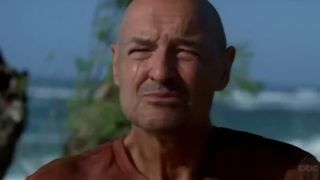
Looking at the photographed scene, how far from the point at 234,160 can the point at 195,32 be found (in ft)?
0.73

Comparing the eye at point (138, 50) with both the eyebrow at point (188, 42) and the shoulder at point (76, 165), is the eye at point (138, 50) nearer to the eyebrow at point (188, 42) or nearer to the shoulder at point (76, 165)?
the eyebrow at point (188, 42)

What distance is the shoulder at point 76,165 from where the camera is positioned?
1.85m

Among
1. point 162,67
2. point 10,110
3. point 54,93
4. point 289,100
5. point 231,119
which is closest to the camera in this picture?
point 162,67

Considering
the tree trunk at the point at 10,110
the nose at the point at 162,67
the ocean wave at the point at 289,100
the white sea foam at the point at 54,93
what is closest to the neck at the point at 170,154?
the nose at the point at 162,67

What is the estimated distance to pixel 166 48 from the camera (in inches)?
68.1

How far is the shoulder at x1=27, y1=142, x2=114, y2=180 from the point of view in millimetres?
1850

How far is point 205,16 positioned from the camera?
5.81 ft

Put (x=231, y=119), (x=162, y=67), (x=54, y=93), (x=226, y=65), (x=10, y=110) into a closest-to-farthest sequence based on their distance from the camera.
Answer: (x=162, y=67) < (x=226, y=65) < (x=10, y=110) < (x=54, y=93) < (x=231, y=119)

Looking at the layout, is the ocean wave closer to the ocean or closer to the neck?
the ocean

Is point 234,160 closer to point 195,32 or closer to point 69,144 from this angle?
point 195,32

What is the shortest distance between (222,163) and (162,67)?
0.70 feet

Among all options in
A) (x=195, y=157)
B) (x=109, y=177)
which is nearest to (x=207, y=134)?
(x=195, y=157)
